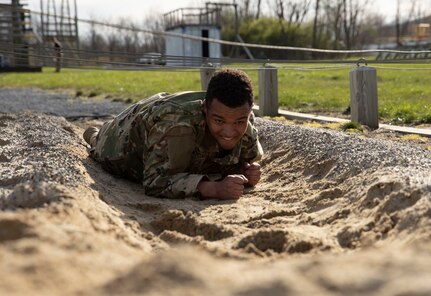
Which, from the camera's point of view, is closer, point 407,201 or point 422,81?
point 407,201

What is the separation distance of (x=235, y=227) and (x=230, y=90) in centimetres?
104

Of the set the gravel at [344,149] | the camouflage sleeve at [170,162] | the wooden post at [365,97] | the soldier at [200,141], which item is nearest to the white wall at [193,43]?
the wooden post at [365,97]

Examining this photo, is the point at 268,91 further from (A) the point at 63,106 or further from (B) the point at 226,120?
(B) the point at 226,120

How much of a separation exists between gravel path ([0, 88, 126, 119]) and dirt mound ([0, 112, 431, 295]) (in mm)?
5435

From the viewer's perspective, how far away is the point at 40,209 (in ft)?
10.2

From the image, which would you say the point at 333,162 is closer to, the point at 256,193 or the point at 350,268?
the point at 256,193

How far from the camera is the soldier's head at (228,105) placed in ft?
14.1

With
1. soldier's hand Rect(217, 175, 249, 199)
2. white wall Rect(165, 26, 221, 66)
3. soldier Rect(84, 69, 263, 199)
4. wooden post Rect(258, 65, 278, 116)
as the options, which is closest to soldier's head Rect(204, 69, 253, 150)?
soldier Rect(84, 69, 263, 199)

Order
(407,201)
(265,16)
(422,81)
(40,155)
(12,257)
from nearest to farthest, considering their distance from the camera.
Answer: (12,257), (407,201), (40,155), (422,81), (265,16)

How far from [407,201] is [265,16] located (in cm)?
5383

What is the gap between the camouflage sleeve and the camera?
14.5ft

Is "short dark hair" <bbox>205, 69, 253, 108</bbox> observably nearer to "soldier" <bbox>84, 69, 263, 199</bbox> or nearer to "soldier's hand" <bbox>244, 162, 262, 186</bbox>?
"soldier" <bbox>84, 69, 263, 199</bbox>

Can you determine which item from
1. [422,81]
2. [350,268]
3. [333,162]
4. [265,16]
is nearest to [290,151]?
[333,162]

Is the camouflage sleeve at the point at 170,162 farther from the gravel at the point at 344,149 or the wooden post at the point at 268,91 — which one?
the wooden post at the point at 268,91
